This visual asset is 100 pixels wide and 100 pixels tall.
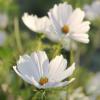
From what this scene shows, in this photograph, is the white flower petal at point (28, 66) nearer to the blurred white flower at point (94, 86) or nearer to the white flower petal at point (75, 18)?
the white flower petal at point (75, 18)

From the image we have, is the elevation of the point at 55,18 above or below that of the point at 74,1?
below

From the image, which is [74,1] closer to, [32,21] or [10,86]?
[32,21]

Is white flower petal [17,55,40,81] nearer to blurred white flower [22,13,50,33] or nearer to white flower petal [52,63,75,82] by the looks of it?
white flower petal [52,63,75,82]

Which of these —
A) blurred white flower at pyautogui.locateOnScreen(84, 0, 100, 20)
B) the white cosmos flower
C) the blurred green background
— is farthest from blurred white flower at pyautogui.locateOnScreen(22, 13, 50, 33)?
blurred white flower at pyautogui.locateOnScreen(84, 0, 100, 20)

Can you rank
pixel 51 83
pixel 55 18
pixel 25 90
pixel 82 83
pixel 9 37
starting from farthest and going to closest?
pixel 9 37
pixel 82 83
pixel 25 90
pixel 55 18
pixel 51 83

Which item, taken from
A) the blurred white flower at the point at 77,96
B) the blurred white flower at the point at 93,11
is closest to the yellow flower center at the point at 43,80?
the blurred white flower at the point at 77,96

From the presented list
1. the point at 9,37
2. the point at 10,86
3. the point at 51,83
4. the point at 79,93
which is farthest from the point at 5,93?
the point at 9,37

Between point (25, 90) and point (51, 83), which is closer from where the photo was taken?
point (51, 83)
